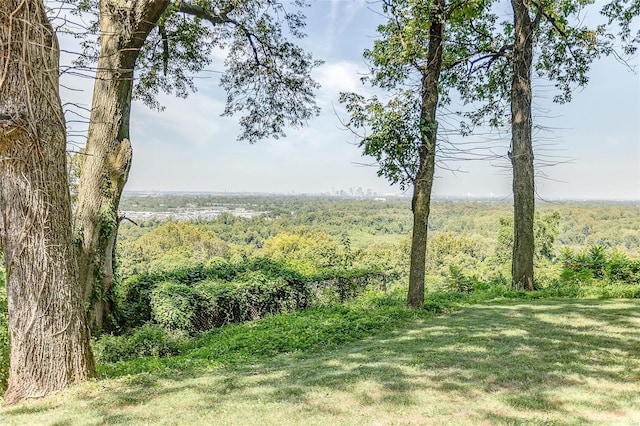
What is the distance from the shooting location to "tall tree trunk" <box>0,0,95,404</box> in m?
3.31

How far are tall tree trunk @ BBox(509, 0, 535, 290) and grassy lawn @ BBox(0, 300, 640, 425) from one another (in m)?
3.68

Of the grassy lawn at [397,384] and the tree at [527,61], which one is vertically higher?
the tree at [527,61]

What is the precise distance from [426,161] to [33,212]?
18.1ft

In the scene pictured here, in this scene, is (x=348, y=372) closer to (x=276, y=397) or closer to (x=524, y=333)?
(x=276, y=397)

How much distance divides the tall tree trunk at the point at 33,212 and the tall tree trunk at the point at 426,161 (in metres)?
5.06

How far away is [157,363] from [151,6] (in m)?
5.07

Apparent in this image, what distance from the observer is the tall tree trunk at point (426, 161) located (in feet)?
22.1

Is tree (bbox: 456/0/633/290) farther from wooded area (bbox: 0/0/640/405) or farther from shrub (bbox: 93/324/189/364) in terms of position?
shrub (bbox: 93/324/189/364)

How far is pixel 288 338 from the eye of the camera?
559 cm

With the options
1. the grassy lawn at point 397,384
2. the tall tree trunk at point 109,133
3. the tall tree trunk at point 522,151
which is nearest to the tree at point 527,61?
the tall tree trunk at point 522,151

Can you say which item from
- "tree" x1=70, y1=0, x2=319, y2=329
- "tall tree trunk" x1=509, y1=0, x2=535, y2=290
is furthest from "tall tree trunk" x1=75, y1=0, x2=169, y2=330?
"tall tree trunk" x1=509, y1=0, x2=535, y2=290

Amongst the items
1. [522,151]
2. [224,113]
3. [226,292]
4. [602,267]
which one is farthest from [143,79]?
[602,267]

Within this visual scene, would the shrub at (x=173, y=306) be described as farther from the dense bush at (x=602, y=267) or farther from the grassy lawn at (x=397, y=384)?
the dense bush at (x=602, y=267)

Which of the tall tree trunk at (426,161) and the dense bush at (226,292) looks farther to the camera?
A: the dense bush at (226,292)
